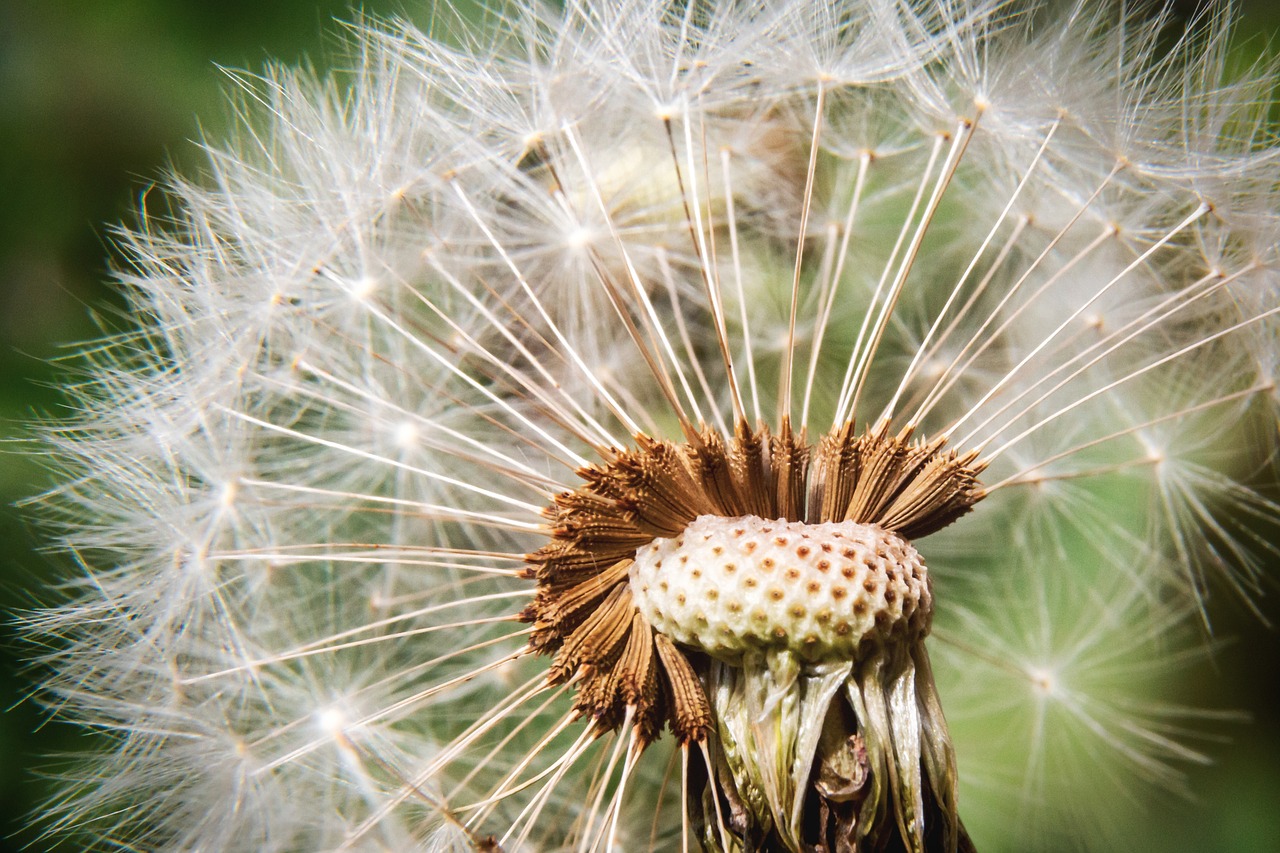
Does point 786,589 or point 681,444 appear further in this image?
point 681,444

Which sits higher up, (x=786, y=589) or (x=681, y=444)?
(x=681, y=444)

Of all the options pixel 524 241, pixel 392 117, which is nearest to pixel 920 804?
pixel 524 241

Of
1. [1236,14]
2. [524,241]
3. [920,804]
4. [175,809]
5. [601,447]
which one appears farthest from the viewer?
[1236,14]

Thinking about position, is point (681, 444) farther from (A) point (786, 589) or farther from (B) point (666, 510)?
(A) point (786, 589)

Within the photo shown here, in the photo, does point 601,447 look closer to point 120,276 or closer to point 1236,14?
point 120,276

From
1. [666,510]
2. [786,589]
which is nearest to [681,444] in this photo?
[666,510]
